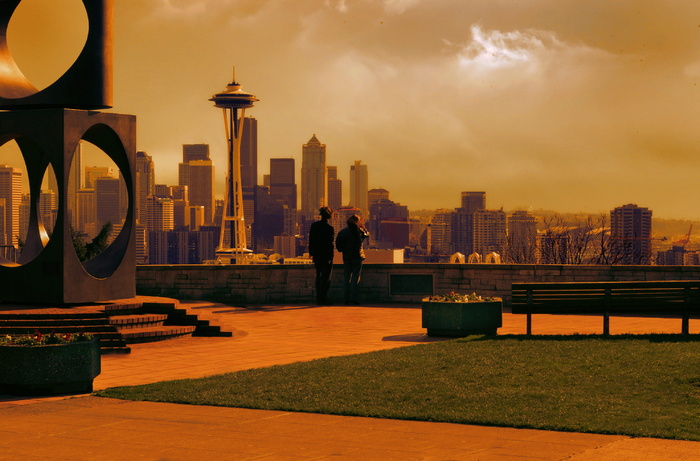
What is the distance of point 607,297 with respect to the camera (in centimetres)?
1441

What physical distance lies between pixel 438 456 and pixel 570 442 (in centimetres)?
108

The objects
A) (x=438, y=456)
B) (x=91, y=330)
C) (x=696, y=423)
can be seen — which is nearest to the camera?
(x=438, y=456)

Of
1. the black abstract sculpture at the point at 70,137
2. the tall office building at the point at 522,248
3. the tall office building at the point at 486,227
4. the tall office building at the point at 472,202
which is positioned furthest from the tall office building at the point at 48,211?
the tall office building at the point at 472,202

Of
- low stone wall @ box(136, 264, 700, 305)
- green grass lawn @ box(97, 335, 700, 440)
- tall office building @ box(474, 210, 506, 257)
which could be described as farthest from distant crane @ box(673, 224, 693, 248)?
green grass lawn @ box(97, 335, 700, 440)

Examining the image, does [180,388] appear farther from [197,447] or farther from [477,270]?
[477,270]

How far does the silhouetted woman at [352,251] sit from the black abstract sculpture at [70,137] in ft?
17.6

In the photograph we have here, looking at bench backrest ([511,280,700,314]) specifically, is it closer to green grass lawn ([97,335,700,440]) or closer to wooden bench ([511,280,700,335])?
wooden bench ([511,280,700,335])

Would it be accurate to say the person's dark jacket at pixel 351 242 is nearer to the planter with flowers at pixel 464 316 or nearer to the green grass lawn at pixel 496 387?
the planter with flowers at pixel 464 316

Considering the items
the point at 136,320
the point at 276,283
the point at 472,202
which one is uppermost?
the point at 472,202

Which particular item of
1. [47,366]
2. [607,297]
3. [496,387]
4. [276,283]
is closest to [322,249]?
[276,283]

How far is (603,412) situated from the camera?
28.8 ft

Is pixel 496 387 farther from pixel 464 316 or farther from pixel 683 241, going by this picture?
pixel 683 241

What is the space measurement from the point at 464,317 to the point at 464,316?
0.01 metres

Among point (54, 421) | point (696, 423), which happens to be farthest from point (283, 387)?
point (696, 423)
